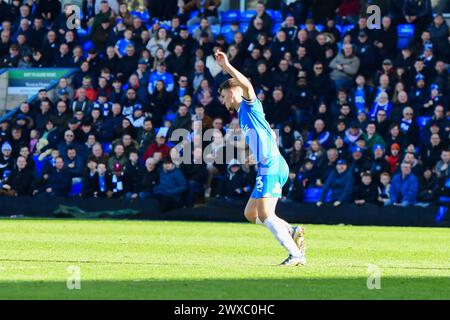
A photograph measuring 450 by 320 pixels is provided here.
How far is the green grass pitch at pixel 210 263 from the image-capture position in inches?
430

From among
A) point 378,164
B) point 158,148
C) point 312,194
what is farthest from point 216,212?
point 378,164

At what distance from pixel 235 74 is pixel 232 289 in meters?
2.80

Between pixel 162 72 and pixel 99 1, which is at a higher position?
pixel 99 1

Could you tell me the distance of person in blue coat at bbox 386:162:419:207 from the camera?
78.5ft

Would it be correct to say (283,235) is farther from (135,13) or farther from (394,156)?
(135,13)

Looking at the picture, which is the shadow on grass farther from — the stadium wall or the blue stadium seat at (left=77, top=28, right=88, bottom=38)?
the blue stadium seat at (left=77, top=28, right=88, bottom=38)

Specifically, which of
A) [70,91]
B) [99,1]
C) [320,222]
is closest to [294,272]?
[320,222]

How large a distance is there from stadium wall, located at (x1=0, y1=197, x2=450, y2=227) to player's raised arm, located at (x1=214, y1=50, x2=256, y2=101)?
11191mm

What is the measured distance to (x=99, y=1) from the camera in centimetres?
3183

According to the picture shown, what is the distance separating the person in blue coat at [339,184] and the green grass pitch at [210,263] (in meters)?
2.51

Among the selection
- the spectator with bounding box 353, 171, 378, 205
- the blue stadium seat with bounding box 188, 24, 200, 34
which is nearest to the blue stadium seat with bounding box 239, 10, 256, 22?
the blue stadium seat with bounding box 188, 24, 200, 34

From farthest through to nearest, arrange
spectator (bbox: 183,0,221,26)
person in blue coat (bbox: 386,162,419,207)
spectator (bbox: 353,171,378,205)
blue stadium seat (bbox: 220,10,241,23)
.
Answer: blue stadium seat (bbox: 220,10,241,23)
spectator (bbox: 183,0,221,26)
spectator (bbox: 353,171,378,205)
person in blue coat (bbox: 386,162,419,207)
